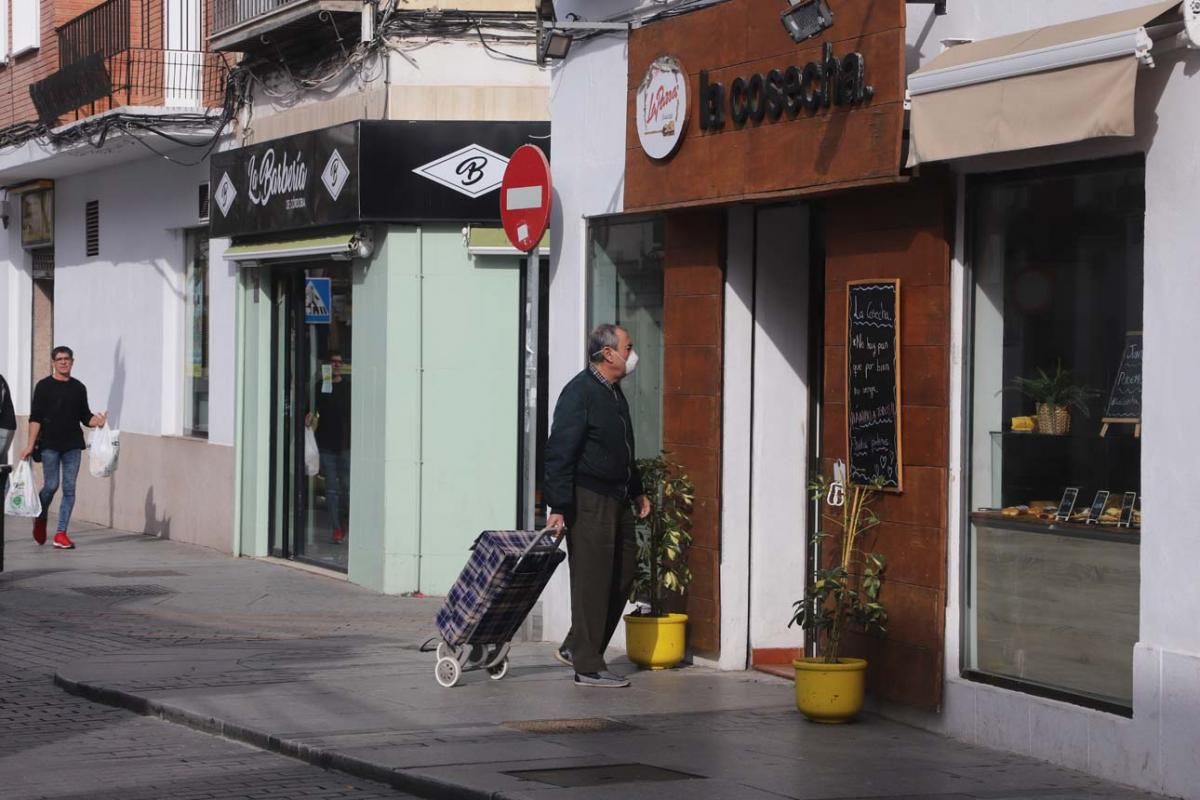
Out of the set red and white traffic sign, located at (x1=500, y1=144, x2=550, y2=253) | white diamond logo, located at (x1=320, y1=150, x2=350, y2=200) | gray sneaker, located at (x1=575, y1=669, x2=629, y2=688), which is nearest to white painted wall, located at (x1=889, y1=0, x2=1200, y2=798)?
gray sneaker, located at (x1=575, y1=669, x2=629, y2=688)

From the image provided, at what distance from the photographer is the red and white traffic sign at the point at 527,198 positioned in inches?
460

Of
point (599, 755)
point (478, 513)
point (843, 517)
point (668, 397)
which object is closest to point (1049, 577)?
point (843, 517)

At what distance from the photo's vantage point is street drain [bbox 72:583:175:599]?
615 inches

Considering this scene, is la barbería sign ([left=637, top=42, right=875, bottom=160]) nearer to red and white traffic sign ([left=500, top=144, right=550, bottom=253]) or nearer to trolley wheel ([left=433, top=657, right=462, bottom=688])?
red and white traffic sign ([left=500, top=144, right=550, bottom=253])

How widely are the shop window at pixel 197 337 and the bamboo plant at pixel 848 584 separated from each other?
11372mm

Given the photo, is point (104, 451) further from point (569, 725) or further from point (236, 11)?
point (569, 725)

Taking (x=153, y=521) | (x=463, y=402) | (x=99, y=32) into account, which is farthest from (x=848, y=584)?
(x=99, y=32)

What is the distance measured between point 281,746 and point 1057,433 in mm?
3968

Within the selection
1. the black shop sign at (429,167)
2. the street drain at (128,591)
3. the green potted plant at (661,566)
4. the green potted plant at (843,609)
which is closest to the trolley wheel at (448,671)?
the green potted plant at (661,566)

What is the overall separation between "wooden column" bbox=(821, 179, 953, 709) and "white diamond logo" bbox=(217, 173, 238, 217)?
378 inches

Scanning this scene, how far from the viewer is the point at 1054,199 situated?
888cm

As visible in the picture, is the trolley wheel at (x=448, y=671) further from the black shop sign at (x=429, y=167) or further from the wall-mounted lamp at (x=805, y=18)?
the black shop sign at (x=429, y=167)

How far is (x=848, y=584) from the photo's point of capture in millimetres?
9859

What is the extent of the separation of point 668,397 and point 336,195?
17.1 ft
